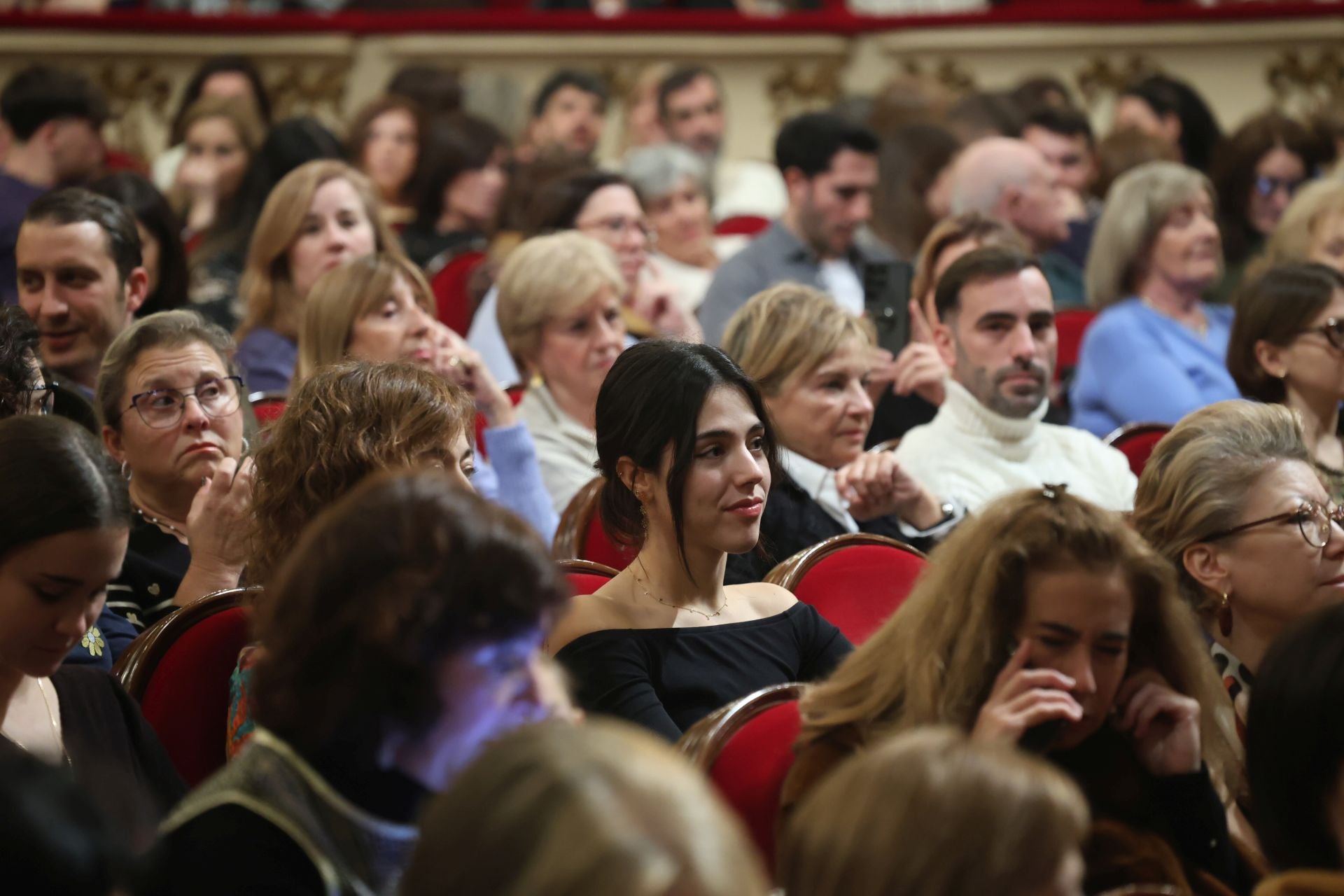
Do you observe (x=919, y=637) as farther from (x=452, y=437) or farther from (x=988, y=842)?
(x=452, y=437)

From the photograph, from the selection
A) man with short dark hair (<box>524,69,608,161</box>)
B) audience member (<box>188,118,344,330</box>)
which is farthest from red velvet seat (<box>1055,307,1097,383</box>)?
man with short dark hair (<box>524,69,608,161</box>)

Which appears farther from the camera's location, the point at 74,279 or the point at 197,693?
the point at 74,279

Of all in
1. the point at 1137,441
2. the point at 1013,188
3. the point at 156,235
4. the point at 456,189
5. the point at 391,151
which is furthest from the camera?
the point at 391,151

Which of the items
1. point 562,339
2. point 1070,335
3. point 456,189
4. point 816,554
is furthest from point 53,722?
point 456,189

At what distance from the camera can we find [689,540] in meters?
2.35

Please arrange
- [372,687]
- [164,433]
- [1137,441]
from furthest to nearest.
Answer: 1. [1137,441]
2. [164,433]
3. [372,687]

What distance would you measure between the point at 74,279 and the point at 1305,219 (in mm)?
3397

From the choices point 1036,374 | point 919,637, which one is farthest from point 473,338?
point 919,637

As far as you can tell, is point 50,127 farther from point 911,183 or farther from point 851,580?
point 851,580

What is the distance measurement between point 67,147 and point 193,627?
307cm

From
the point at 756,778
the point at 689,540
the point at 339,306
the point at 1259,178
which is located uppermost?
the point at 1259,178

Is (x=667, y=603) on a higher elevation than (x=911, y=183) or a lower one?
lower

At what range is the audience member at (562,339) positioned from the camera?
3.55m

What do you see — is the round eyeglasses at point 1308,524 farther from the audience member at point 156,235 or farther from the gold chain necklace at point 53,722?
the audience member at point 156,235
